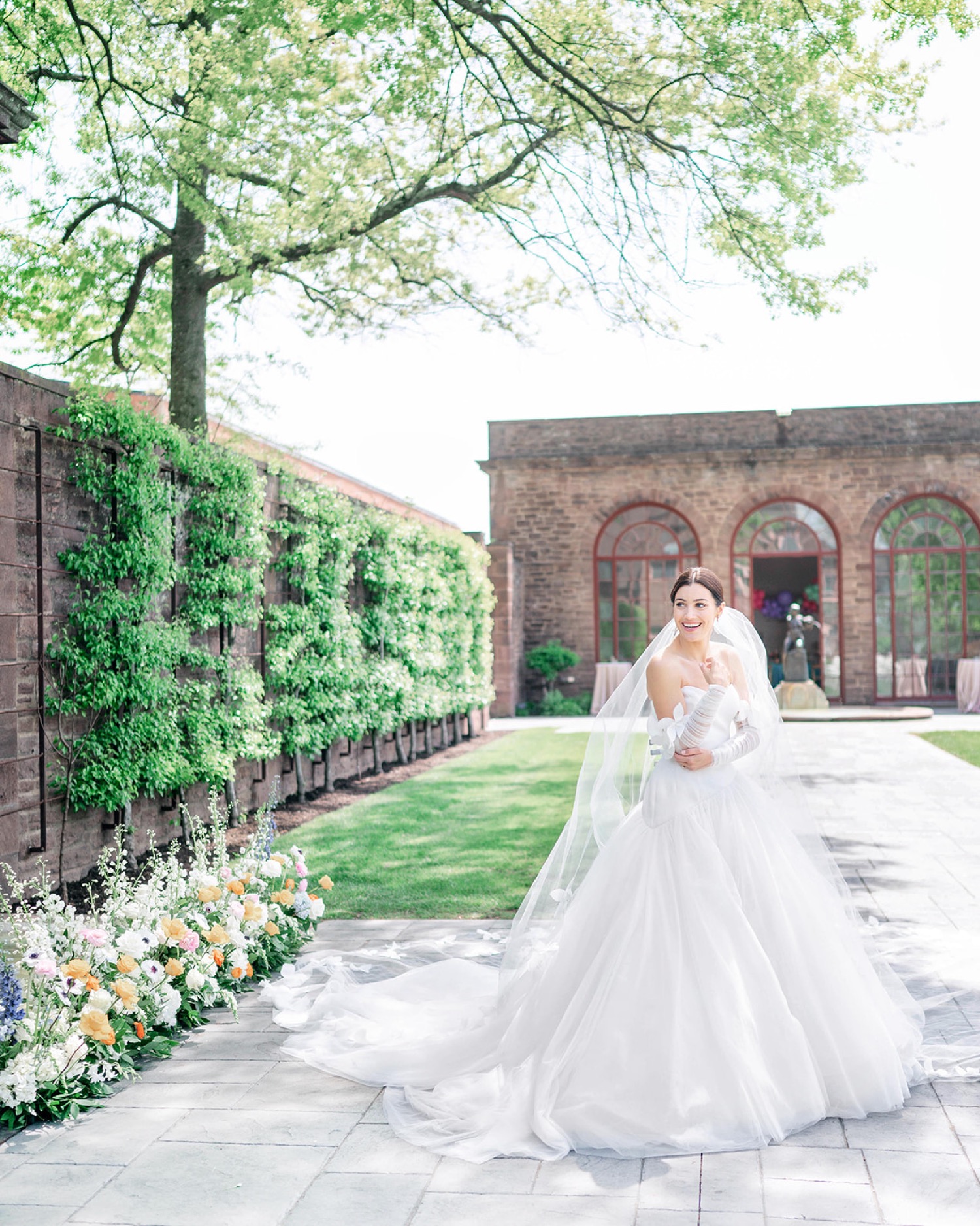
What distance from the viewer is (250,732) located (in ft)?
24.9

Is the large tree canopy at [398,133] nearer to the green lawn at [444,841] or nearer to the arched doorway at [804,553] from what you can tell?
the green lawn at [444,841]

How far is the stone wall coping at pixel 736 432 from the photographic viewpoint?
19.6m

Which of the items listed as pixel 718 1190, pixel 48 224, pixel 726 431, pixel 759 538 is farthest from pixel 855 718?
pixel 718 1190

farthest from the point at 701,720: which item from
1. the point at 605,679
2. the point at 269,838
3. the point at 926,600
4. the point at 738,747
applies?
the point at 926,600

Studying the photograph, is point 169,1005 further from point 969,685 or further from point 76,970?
point 969,685

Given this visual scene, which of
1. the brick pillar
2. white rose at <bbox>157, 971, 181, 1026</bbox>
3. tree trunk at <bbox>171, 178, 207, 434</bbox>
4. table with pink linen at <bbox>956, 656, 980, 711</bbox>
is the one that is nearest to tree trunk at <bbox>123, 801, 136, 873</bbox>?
white rose at <bbox>157, 971, 181, 1026</bbox>

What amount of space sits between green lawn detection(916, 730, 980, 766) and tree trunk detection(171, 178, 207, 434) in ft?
26.5

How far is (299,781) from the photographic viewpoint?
8961mm

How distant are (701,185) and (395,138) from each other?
3.21 meters

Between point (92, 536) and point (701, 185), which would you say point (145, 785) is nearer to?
point (92, 536)

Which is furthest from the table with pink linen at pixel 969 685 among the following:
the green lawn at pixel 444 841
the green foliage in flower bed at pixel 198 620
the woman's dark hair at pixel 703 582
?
the woman's dark hair at pixel 703 582

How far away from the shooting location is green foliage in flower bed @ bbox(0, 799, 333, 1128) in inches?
124

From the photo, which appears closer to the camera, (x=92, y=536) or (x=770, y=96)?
(x=92, y=536)

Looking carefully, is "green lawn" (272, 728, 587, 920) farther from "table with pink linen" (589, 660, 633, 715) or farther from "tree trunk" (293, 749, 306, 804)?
"table with pink linen" (589, 660, 633, 715)
